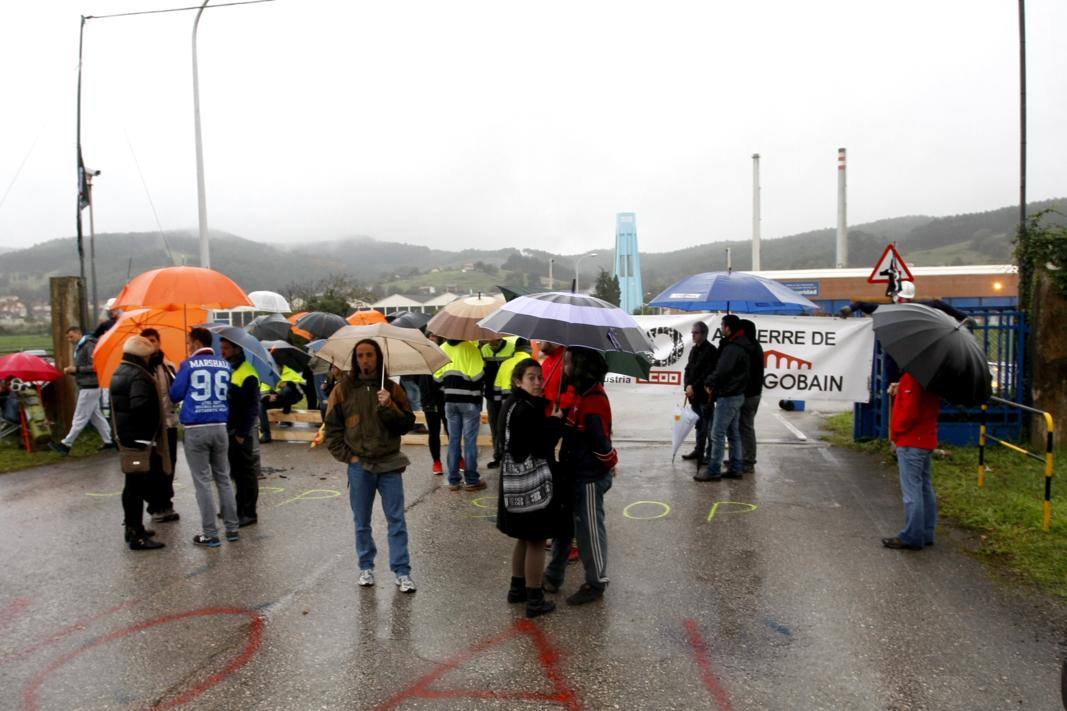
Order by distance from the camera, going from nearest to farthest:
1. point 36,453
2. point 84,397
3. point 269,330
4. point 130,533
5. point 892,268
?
point 130,533 < point 892,268 < point 84,397 < point 36,453 < point 269,330

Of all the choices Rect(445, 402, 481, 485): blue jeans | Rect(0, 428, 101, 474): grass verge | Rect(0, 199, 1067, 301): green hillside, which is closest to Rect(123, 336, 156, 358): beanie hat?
Rect(445, 402, 481, 485): blue jeans

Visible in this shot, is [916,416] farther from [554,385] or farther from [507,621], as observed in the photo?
[507,621]

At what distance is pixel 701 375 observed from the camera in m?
8.51

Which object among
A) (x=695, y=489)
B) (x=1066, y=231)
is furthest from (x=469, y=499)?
(x=1066, y=231)

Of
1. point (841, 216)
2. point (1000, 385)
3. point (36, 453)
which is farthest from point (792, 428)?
point (841, 216)

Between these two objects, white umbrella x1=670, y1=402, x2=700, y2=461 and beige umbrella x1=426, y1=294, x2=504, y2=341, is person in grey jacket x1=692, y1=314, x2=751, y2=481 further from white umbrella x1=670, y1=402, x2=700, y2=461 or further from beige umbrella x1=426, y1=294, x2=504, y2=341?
beige umbrella x1=426, y1=294, x2=504, y2=341

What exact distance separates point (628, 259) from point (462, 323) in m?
69.8

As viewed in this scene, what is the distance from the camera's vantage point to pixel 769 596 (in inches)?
193

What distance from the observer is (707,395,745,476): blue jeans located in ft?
26.2

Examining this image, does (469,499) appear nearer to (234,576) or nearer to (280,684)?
(234,576)

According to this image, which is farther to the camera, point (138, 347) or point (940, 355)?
point (138, 347)

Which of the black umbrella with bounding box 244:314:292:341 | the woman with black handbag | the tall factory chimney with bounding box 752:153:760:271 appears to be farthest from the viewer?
the tall factory chimney with bounding box 752:153:760:271

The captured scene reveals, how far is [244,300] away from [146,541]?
2399mm

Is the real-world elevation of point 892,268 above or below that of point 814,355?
above
